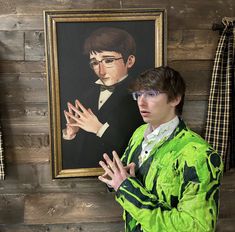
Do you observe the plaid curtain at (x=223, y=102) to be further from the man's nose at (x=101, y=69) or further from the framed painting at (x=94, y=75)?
the man's nose at (x=101, y=69)

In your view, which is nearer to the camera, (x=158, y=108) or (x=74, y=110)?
(x=158, y=108)

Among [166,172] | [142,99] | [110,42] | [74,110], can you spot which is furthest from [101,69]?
[166,172]

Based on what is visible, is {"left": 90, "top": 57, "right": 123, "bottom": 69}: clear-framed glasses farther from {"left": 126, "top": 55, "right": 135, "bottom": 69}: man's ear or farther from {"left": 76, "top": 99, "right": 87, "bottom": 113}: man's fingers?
{"left": 76, "top": 99, "right": 87, "bottom": 113}: man's fingers

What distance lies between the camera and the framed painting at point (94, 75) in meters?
1.69

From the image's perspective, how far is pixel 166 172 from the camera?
122 cm

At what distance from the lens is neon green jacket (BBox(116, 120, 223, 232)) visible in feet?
3.64

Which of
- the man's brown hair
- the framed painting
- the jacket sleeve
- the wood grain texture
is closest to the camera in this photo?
the jacket sleeve

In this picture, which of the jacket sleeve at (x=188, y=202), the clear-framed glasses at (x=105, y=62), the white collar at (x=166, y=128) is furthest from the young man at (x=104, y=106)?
the jacket sleeve at (x=188, y=202)

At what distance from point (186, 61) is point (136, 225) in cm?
90

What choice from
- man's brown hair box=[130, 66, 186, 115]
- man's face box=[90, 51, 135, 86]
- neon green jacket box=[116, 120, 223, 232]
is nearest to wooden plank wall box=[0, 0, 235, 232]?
man's face box=[90, 51, 135, 86]

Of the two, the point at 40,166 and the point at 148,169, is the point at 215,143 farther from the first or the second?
the point at 40,166

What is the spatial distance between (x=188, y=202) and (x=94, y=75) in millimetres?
861

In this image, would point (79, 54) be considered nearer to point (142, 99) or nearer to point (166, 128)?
point (142, 99)

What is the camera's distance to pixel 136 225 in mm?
1337
